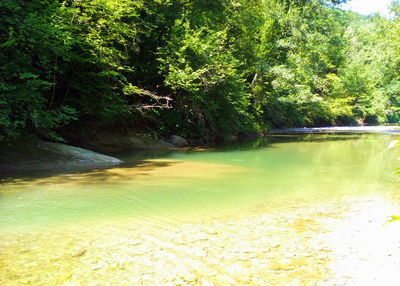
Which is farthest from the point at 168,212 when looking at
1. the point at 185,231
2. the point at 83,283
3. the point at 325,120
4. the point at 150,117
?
the point at 325,120

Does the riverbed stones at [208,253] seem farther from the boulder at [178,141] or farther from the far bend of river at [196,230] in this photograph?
the boulder at [178,141]

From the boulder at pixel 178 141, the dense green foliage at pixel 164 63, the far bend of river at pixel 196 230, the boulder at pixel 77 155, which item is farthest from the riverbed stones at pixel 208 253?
the boulder at pixel 178 141

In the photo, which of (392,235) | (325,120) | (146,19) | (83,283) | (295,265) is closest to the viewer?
(83,283)

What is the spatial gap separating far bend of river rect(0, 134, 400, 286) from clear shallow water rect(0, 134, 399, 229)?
0.02m

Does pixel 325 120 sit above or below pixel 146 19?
below

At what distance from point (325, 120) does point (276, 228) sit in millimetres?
36930

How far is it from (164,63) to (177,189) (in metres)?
9.45

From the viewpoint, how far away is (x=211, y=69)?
52.7ft

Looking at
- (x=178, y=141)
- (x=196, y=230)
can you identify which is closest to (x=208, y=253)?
(x=196, y=230)

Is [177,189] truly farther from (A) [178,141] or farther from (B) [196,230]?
(A) [178,141]

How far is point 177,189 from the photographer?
6816 millimetres

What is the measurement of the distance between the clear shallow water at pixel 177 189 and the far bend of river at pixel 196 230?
21 mm

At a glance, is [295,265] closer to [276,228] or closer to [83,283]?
[276,228]

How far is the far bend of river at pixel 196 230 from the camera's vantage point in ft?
10.4
